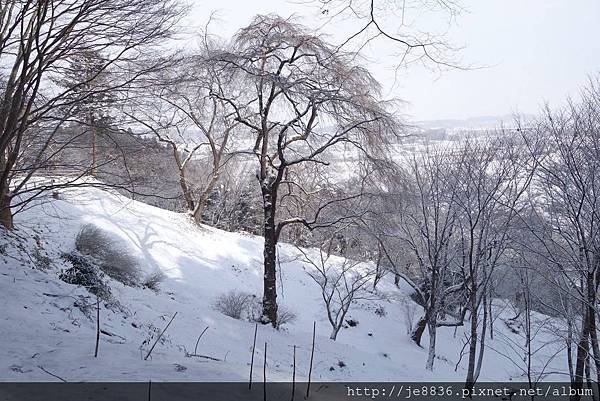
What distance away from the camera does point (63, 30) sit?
6.23 m

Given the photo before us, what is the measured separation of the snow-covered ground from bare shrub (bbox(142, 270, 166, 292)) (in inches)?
13.4

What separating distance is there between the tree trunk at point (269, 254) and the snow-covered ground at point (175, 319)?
0.41m

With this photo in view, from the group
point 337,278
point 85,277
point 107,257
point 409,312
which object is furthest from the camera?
point 409,312

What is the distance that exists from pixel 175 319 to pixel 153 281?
3313 mm

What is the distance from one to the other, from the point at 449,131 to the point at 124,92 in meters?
11.2

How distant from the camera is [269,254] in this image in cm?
1037

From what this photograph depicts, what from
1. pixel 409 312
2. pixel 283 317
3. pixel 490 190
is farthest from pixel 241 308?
pixel 409 312

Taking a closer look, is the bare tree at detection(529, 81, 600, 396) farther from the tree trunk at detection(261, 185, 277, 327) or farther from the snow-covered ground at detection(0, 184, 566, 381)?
the tree trunk at detection(261, 185, 277, 327)

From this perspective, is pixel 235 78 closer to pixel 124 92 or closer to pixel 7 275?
pixel 124 92

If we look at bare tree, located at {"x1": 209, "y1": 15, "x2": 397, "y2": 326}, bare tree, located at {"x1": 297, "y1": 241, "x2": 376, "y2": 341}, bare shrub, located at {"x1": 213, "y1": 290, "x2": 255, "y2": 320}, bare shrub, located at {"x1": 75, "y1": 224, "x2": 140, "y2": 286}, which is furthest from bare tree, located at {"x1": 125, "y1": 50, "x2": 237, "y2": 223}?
bare tree, located at {"x1": 297, "y1": 241, "x2": 376, "y2": 341}

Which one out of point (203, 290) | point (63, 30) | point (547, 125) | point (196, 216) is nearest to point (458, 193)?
point (547, 125)

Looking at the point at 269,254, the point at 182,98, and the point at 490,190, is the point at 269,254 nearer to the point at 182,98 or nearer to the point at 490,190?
the point at 182,98

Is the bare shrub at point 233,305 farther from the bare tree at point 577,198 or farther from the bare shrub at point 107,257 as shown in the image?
the bare tree at point 577,198

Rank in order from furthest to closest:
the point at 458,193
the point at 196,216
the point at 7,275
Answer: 1. the point at 196,216
2. the point at 458,193
3. the point at 7,275
